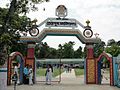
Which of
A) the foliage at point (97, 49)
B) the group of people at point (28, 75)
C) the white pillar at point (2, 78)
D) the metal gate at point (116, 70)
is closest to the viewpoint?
the white pillar at point (2, 78)

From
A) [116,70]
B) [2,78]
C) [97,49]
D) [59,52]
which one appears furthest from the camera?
[59,52]

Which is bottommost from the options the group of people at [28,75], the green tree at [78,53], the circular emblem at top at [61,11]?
the group of people at [28,75]

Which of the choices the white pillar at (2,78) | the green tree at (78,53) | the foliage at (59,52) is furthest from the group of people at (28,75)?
the green tree at (78,53)

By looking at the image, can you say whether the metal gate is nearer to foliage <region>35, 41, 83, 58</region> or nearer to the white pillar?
the white pillar

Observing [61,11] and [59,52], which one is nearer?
[61,11]

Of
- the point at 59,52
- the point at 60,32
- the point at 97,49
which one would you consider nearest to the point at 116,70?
the point at 60,32

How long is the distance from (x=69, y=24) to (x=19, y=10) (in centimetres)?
1381

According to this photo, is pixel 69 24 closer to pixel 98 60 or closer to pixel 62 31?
pixel 62 31

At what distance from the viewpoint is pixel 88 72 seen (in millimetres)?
32188

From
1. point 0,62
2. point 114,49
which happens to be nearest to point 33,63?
point 0,62

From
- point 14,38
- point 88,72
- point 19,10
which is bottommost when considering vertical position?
point 88,72

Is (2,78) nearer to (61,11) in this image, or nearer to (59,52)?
(61,11)

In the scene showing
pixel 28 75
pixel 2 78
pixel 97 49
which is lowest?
pixel 28 75

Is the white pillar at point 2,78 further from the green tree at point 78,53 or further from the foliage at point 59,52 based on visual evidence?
the green tree at point 78,53
